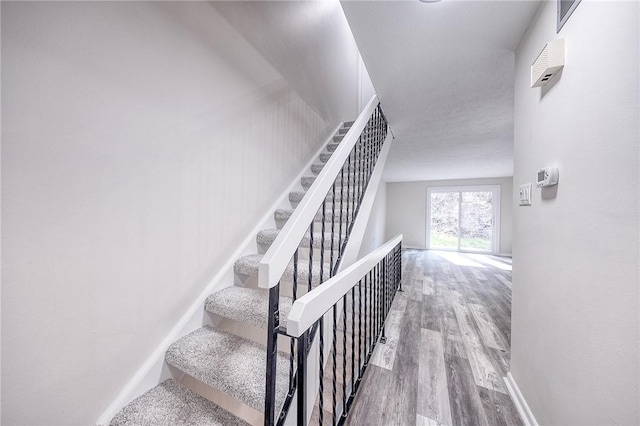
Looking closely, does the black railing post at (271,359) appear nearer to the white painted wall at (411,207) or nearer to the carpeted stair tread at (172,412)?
the carpeted stair tread at (172,412)

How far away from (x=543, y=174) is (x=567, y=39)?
54 centimetres

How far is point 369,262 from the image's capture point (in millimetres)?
1392

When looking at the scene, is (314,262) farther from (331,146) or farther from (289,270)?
(331,146)

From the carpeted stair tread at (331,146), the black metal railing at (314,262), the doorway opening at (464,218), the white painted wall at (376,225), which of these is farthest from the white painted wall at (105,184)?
the doorway opening at (464,218)

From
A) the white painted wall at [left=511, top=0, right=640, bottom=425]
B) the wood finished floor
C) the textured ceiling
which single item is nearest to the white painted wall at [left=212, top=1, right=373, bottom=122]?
the textured ceiling

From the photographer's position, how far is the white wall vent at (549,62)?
0.94m

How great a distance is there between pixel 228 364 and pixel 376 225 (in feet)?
18.7

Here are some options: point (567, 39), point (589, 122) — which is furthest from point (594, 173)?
point (567, 39)

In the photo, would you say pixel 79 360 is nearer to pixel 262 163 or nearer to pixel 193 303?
pixel 193 303

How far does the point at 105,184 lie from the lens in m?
1.03

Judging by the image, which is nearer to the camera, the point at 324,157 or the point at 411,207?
the point at 324,157

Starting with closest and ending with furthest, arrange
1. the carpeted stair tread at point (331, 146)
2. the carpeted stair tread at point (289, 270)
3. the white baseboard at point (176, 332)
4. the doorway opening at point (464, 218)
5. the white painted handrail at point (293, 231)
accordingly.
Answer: the white painted handrail at point (293, 231), the white baseboard at point (176, 332), the carpeted stair tread at point (289, 270), the carpeted stair tread at point (331, 146), the doorway opening at point (464, 218)

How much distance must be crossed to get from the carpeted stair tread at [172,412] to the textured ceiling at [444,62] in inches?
88.4

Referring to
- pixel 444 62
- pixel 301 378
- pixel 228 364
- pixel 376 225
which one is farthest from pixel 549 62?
pixel 376 225
